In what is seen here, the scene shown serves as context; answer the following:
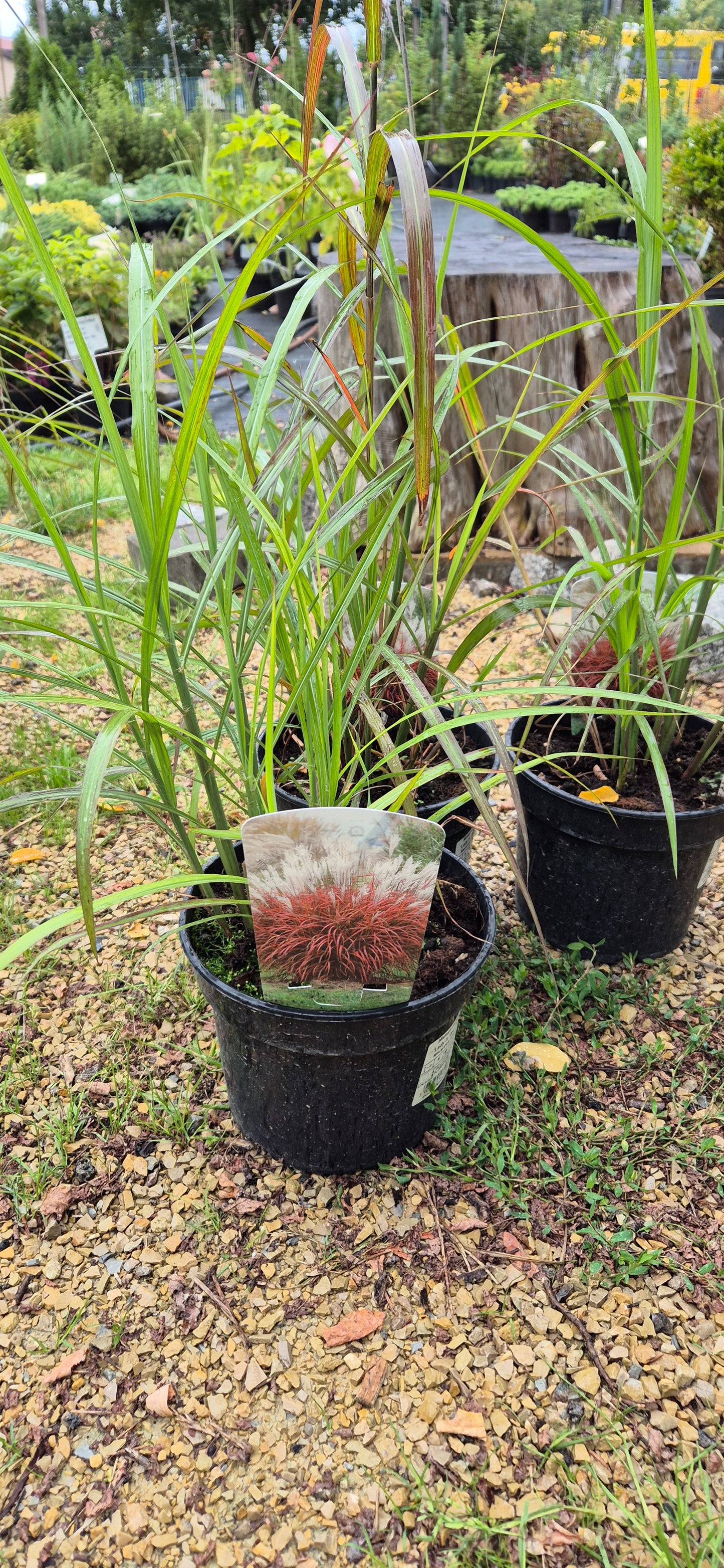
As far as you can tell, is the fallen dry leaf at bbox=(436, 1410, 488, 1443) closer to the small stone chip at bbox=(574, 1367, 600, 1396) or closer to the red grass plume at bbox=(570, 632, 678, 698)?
the small stone chip at bbox=(574, 1367, 600, 1396)

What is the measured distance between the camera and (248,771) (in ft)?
3.03

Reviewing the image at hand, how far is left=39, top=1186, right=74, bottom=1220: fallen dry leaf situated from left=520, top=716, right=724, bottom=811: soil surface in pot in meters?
0.76

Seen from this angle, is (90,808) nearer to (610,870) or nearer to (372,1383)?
(372,1383)

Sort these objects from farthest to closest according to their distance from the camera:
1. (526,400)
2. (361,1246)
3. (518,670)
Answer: (526,400) < (518,670) < (361,1246)

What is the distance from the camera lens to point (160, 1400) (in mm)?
842

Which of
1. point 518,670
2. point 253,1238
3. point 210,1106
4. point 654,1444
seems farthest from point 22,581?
point 654,1444

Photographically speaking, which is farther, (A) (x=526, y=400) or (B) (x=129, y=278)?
(A) (x=526, y=400)

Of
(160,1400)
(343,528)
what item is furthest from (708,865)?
(160,1400)

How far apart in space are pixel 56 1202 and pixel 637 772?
91cm

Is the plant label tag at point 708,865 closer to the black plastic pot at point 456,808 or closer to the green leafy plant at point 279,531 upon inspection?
the black plastic pot at point 456,808

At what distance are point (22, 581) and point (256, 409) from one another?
1.93m

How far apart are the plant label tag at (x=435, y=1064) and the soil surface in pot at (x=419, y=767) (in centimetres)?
31

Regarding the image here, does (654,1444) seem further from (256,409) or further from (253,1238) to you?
(256,409)

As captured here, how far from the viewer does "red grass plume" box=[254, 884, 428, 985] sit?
2.73 feet
